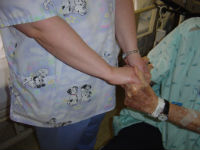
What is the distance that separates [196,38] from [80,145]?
2.93ft

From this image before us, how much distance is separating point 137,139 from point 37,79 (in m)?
0.60

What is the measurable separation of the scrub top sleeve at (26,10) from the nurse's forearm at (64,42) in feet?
0.05

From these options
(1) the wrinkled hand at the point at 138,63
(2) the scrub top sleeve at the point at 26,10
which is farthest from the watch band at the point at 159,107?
(2) the scrub top sleeve at the point at 26,10

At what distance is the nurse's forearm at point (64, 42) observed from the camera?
48cm

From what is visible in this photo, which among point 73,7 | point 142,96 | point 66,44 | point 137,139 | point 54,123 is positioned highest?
point 73,7

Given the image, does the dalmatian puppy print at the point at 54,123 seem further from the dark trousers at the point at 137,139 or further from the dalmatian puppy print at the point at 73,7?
the dalmatian puppy print at the point at 73,7

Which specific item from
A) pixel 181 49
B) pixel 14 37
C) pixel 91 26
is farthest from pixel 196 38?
pixel 14 37

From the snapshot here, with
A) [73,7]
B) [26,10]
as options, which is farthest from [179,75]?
[26,10]

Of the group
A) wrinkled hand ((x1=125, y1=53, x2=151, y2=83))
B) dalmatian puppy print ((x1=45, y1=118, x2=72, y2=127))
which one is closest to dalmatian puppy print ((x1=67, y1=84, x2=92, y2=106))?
dalmatian puppy print ((x1=45, y1=118, x2=72, y2=127))

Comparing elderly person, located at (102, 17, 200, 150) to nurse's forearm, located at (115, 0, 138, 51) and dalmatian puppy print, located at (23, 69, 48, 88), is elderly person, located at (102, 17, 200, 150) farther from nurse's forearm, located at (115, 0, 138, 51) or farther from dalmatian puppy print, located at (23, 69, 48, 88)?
dalmatian puppy print, located at (23, 69, 48, 88)

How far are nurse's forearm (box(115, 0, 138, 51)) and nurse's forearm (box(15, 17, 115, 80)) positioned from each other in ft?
1.06

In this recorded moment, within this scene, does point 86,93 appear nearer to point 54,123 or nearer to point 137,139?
point 54,123

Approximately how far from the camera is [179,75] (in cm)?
85

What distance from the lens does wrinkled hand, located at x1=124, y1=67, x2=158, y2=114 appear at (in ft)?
2.22
